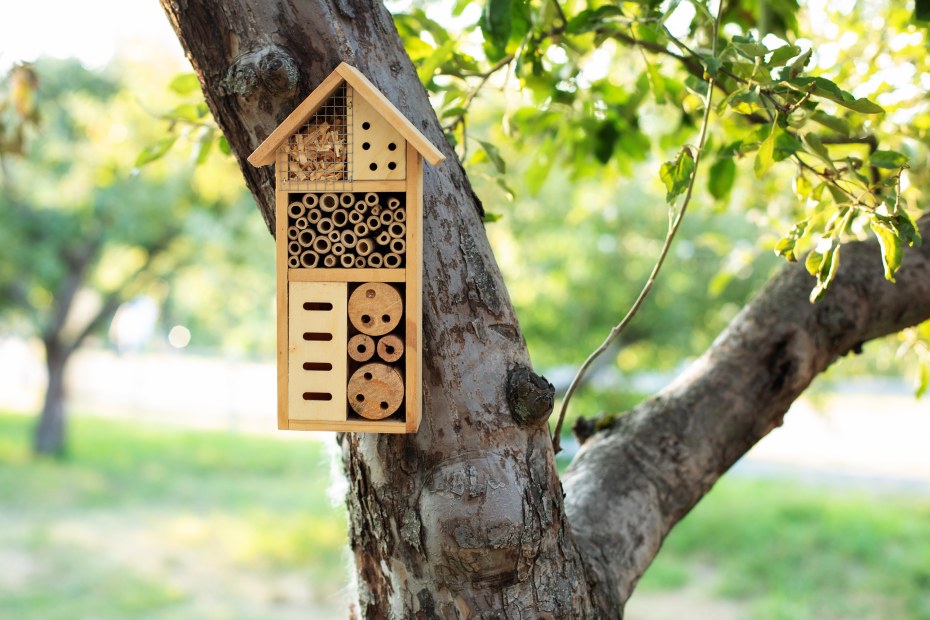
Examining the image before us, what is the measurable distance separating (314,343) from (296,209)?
19 centimetres

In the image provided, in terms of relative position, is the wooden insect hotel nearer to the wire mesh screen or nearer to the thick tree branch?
the wire mesh screen

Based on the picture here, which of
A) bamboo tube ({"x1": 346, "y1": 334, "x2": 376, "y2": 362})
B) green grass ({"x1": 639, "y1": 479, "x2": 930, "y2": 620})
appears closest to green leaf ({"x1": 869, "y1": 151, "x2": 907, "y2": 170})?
bamboo tube ({"x1": 346, "y1": 334, "x2": 376, "y2": 362})

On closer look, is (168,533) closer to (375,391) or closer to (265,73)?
(375,391)

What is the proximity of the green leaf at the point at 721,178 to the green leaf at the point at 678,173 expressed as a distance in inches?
26.1

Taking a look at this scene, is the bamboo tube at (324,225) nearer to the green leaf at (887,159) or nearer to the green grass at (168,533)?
the green leaf at (887,159)

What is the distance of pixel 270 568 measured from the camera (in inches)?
267

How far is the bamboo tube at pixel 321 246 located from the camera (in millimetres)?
1226

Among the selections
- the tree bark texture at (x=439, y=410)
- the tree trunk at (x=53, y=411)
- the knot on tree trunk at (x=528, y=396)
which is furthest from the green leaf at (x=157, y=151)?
the tree trunk at (x=53, y=411)

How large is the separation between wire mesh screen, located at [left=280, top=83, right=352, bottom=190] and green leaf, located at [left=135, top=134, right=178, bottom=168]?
1.86 ft

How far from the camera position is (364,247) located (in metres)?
1.22

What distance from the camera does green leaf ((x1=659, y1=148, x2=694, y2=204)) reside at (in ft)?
4.09

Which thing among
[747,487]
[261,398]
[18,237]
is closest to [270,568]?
[747,487]

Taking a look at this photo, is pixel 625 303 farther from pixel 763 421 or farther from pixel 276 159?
pixel 276 159

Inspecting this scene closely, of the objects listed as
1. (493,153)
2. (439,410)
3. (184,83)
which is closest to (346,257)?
(439,410)
